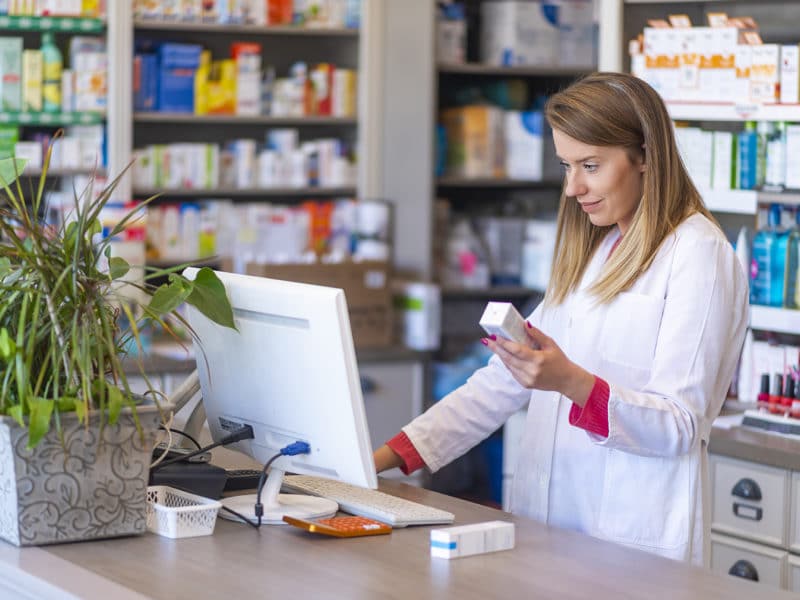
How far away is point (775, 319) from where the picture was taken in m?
3.71

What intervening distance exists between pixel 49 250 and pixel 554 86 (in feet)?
14.5

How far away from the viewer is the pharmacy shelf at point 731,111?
12.0ft

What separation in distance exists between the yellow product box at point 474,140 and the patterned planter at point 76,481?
3.86 m

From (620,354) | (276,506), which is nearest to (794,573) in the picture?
(620,354)

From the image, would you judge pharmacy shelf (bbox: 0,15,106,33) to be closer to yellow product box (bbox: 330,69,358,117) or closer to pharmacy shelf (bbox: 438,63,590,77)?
yellow product box (bbox: 330,69,358,117)

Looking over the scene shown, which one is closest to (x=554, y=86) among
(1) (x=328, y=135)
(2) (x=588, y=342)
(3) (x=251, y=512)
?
(1) (x=328, y=135)

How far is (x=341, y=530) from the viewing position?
2.15 m

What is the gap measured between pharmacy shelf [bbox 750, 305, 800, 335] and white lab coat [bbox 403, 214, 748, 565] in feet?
4.13

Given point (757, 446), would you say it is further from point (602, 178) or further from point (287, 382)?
point (287, 382)

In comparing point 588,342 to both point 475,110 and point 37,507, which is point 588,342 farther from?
point 475,110

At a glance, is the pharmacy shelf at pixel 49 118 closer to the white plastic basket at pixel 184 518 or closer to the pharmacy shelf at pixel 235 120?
the pharmacy shelf at pixel 235 120

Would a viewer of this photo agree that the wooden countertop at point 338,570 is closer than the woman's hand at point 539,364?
Yes

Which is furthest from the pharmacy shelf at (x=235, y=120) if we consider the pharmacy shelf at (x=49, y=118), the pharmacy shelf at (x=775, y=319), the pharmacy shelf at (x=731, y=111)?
the pharmacy shelf at (x=775, y=319)

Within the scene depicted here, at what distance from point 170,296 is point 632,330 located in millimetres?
877
